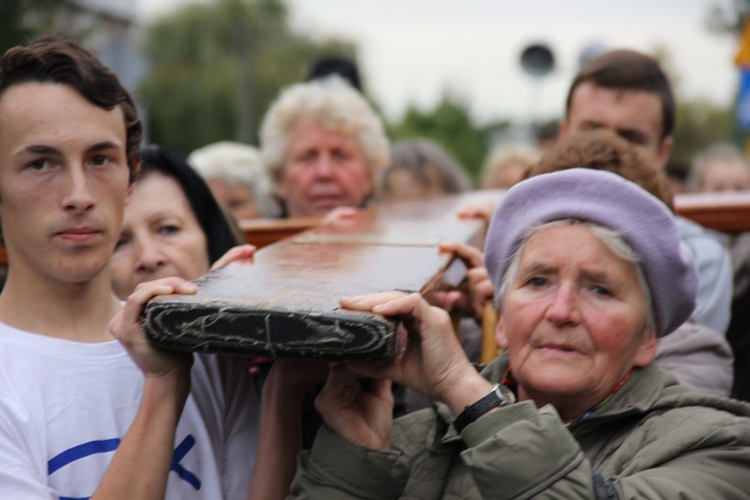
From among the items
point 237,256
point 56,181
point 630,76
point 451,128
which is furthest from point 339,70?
point 451,128

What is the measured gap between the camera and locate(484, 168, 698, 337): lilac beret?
6.49 feet

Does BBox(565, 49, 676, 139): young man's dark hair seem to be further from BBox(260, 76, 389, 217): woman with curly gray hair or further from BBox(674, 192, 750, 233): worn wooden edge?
BBox(260, 76, 389, 217): woman with curly gray hair

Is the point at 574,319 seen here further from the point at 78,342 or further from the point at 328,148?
the point at 328,148

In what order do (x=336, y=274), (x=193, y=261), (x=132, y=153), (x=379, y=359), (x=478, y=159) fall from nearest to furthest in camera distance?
1. (x=379, y=359)
2. (x=336, y=274)
3. (x=132, y=153)
4. (x=193, y=261)
5. (x=478, y=159)

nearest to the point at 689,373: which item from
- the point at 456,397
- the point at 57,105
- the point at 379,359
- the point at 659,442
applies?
the point at 659,442

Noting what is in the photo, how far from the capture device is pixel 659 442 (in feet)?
6.14

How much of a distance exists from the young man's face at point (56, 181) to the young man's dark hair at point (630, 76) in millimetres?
1988

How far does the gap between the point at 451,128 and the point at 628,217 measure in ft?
95.3

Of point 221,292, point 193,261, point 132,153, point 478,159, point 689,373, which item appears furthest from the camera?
point 478,159

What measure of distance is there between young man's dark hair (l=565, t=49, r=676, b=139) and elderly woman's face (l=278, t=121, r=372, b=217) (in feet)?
3.09

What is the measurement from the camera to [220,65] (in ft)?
97.3

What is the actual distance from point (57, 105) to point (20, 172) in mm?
152

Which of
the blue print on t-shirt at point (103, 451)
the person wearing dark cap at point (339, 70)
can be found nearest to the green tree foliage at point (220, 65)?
the person wearing dark cap at point (339, 70)

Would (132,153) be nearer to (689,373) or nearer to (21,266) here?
(21,266)
